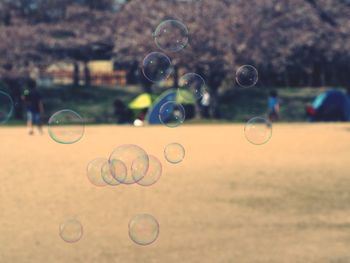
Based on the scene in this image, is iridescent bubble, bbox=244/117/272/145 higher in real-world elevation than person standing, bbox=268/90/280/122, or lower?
lower

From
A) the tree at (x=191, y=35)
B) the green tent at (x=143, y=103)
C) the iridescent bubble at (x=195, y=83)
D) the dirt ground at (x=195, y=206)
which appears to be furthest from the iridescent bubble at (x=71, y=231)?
the tree at (x=191, y=35)

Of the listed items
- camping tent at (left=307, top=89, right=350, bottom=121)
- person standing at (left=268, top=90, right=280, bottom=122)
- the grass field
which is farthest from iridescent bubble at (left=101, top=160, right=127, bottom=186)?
the grass field

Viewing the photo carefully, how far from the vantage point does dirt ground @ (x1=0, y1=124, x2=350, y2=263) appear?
927 centimetres

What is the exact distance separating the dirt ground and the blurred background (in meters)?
14.0

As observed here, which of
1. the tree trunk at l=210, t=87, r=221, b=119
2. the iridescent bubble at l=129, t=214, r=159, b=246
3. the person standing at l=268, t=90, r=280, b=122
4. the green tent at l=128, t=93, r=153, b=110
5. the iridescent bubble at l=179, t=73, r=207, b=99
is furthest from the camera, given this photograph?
the tree trunk at l=210, t=87, r=221, b=119

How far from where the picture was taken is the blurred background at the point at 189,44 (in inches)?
1326

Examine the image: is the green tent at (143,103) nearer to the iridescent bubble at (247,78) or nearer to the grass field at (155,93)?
the grass field at (155,93)

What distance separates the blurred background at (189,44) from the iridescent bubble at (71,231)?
19.9 meters

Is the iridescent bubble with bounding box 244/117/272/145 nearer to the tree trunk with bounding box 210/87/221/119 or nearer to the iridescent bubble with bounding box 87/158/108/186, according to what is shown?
the iridescent bubble with bounding box 87/158/108/186

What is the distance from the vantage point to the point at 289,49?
35375mm

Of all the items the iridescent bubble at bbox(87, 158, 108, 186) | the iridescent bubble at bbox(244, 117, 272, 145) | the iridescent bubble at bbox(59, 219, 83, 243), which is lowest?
the iridescent bubble at bbox(59, 219, 83, 243)

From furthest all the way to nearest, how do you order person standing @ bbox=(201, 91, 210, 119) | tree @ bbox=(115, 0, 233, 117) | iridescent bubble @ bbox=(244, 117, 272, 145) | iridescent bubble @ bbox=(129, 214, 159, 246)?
tree @ bbox=(115, 0, 233, 117) → person standing @ bbox=(201, 91, 210, 119) → iridescent bubble @ bbox=(244, 117, 272, 145) → iridescent bubble @ bbox=(129, 214, 159, 246)

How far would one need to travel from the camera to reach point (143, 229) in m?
10.2

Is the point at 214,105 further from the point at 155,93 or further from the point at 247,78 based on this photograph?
the point at 247,78
